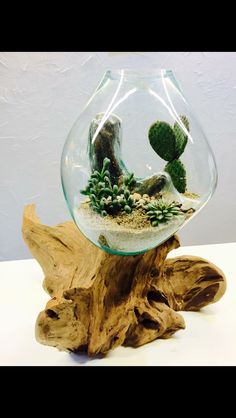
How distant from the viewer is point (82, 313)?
1127mm

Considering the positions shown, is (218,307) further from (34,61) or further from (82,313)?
(34,61)

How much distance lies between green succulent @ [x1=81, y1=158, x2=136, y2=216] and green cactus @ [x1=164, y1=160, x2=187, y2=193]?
0.30 ft

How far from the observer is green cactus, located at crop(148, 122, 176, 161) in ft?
3.60

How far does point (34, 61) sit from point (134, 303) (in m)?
1.07

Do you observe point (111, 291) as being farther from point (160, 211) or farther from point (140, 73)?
point (140, 73)

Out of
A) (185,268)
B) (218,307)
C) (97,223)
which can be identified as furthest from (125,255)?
(218,307)

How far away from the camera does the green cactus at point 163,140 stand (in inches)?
43.2

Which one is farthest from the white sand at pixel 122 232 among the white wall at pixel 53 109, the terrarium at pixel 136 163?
the white wall at pixel 53 109

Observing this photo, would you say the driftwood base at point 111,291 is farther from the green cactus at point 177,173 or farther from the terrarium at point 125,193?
the green cactus at point 177,173

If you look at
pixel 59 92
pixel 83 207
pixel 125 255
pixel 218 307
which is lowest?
pixel 218 307

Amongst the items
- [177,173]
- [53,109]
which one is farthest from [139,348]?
[53,109]

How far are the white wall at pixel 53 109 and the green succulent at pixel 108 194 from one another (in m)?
0.93

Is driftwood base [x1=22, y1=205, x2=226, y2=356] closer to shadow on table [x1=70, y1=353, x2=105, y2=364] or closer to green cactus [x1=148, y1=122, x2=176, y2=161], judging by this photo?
shadow on table [x1=70, y1=353, x2=105, y2=364]

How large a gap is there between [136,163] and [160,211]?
4.9 inches
